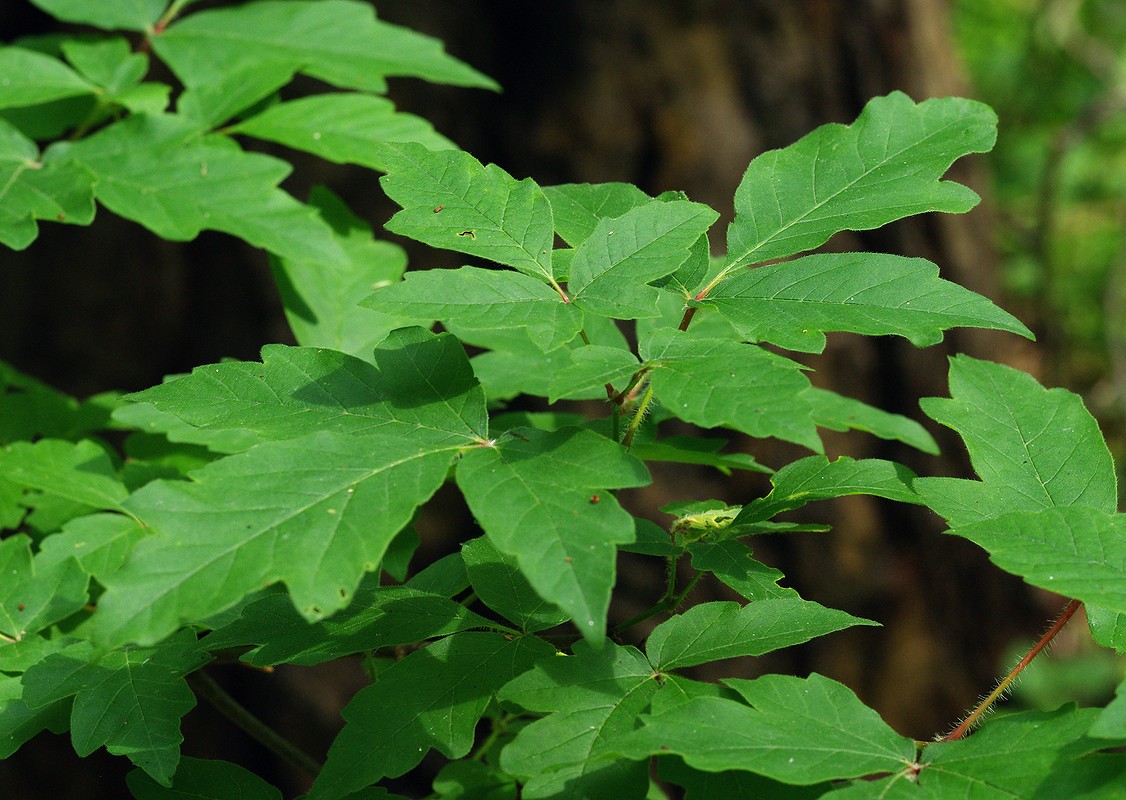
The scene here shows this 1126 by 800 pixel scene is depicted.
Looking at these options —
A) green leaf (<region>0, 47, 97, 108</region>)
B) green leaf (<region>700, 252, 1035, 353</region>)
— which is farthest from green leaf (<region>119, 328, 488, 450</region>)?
green leaf (<region>0, 47, 97, 108</region>)

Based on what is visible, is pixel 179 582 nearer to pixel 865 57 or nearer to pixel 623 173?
pixel 623 173

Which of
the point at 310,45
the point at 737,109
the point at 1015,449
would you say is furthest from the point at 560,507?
the point at 737,109

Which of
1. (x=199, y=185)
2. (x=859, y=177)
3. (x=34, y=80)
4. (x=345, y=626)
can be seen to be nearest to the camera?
(x=345, y=626)

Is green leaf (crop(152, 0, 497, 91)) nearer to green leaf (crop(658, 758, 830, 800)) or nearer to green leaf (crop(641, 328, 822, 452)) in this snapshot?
green leaf (crop(641, 328, 822, 452))

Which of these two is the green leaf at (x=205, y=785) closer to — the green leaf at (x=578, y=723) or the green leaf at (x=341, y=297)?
the green leaf at (x=578, y=723)

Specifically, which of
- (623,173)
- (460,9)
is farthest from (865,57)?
(460,9)

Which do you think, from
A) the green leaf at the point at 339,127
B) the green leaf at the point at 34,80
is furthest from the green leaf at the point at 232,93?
the green leaf at the point at 34,80

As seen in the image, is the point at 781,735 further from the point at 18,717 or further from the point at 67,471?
the point at 67,471
